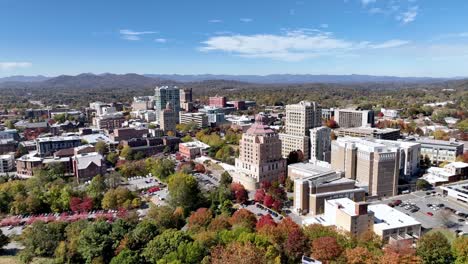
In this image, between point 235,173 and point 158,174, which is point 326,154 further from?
point 158,174

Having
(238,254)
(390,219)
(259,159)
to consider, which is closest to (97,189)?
(259,159)

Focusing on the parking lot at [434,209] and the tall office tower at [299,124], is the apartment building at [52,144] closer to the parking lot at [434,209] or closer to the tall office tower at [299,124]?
the tall office tower at [299,124]

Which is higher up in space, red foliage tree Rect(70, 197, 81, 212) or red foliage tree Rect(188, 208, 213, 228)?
red foliage tree Rect(188, 208, 213, 228)

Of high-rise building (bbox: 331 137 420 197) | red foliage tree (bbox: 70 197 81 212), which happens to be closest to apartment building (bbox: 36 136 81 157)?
red foliage tree (bbox: 70 197 81 212)

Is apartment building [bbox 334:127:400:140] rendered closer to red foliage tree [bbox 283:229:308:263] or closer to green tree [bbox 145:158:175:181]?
green tree [bbox 145:158:175:181]

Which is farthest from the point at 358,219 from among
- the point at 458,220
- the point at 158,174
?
the point at 158,174


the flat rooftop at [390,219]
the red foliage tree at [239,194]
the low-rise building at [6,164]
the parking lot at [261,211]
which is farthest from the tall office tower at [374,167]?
the low-rise building at [6,164]
